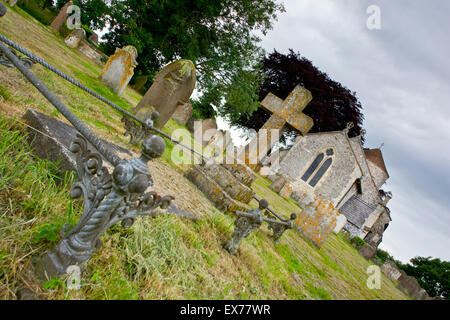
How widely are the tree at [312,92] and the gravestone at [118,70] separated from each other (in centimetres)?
1792

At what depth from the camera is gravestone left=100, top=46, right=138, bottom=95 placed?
7.69 meters

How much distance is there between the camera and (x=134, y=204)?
119 cm

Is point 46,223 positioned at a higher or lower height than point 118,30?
lower

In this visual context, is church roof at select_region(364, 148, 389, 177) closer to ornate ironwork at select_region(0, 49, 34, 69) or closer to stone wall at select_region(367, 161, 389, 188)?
stone wall at select_region(367, 161, 389, 188)

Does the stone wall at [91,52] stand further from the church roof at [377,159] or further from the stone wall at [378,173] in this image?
the church roof at [377,159]

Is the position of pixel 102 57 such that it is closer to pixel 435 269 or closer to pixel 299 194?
pixel 299 194

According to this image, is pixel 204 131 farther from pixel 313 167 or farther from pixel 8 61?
pixel 8 61

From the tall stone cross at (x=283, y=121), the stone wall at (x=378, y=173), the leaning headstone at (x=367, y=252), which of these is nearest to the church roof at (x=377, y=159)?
the stone wall at (x=378, y=173)

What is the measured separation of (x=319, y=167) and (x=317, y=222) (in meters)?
13.5

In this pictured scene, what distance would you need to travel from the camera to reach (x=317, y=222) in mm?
7129

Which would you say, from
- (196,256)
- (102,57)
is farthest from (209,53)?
(196,256)

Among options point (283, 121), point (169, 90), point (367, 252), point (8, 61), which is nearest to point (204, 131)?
point (283, 121)

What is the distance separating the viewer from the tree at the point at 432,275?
958 inches

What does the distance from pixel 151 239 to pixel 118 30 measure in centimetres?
1759
